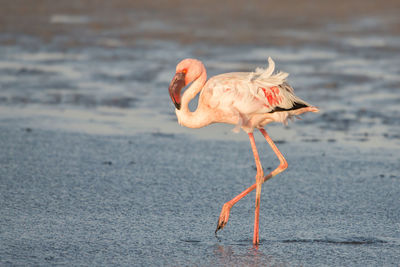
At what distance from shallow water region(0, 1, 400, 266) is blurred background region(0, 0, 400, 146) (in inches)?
1.9

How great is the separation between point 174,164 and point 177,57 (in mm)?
6074

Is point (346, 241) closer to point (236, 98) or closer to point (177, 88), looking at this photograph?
point (236, 98)

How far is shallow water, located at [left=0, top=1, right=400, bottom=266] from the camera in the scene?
16.6ft

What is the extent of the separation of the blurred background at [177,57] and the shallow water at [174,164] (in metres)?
0.05

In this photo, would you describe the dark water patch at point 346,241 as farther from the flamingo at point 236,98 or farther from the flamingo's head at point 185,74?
the flamingo's head at point 185,74

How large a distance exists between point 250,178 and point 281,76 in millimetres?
1347

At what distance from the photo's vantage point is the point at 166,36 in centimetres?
1529

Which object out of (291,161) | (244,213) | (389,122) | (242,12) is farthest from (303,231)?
(242,12)

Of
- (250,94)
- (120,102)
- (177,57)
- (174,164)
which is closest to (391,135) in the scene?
(174,164)

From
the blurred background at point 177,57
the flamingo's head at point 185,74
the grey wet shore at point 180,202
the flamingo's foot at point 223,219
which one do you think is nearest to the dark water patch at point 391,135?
the blurred background at point 177,57

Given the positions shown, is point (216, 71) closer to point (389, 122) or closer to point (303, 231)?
point (389, 122)

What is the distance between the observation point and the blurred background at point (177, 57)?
29.5 feet

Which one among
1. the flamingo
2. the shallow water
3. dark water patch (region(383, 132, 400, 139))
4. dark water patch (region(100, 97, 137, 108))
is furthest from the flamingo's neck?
dark water patch (region(100, 97, 137, 108))

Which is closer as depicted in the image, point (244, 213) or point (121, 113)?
point (244, 213)
